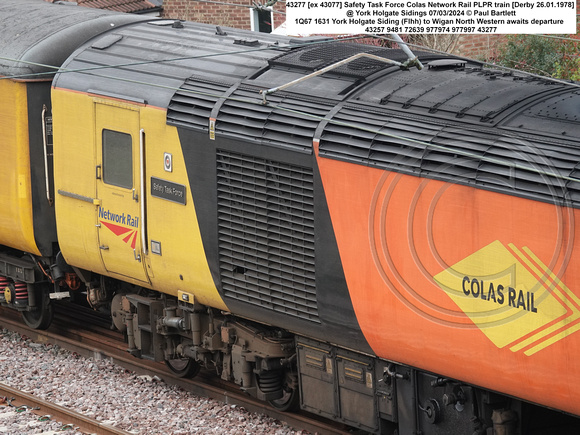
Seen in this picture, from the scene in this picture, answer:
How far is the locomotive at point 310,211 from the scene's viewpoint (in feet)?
22.6

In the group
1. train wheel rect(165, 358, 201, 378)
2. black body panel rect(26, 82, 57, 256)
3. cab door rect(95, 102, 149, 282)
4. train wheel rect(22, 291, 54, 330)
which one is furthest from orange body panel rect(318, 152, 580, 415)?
train wheel rect(22, 291, 54, 330)

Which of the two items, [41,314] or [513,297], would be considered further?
[41,314]

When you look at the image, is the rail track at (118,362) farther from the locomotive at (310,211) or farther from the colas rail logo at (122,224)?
the colas rail logo at (122,224)

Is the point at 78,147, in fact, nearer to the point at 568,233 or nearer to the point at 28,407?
the point at 28,407

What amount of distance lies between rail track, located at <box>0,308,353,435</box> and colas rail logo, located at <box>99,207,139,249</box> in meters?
1.76

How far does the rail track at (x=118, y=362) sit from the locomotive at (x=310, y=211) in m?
0.17

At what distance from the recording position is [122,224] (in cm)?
999

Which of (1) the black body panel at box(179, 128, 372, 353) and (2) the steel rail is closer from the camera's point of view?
(1) the black body panel at box(179, 128, 372, 353)

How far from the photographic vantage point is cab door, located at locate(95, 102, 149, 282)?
975cm

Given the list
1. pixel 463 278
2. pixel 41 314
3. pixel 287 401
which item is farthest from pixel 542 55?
pixel 463 278

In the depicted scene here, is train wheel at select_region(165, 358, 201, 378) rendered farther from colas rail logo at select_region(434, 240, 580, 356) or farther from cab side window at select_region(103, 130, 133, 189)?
colas rail logo at select_region(434, 240, 580, 356)

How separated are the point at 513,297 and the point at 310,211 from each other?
1.99 meters

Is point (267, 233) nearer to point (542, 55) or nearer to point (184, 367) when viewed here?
point (184, 367)

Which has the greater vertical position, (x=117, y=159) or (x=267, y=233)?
(x=117, y=159)
